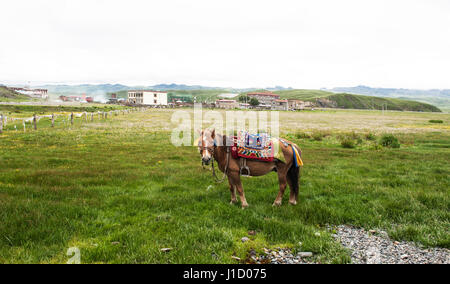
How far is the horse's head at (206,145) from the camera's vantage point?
23.7ft

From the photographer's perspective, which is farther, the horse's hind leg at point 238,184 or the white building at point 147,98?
the white building at point 147,98

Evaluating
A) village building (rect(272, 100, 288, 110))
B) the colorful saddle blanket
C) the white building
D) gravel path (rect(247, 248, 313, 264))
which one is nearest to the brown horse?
the colorful saddle blanket

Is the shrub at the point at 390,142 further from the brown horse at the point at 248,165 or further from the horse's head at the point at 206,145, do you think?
the horse's head at the point at 206,145

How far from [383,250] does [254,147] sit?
14.0 ft

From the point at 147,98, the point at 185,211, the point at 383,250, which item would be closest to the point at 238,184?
the point at 185,211

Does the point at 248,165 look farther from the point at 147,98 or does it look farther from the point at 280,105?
the point at 280,105

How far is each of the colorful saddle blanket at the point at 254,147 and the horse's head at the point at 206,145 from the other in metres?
0.96

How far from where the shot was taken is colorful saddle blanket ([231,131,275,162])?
799cm

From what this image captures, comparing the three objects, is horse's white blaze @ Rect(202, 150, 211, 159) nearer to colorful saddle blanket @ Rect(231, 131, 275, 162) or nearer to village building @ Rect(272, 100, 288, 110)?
colorful saddle blanket @ Rect(231, 131, 275, 162)

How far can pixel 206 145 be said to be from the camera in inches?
289

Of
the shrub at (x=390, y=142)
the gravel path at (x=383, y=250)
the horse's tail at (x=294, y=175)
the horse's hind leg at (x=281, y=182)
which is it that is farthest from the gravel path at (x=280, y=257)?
the shrub at (x=390, y=142)

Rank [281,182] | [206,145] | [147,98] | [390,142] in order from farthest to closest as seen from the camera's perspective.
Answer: [147,98], [390,142], [281,182], [206,145]

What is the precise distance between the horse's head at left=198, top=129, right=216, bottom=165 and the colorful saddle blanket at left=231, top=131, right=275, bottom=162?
3.15ft
